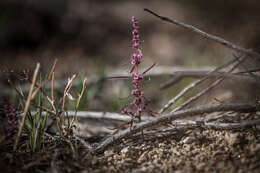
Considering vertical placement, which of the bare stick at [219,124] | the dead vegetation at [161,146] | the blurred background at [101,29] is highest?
the blurred background at [101,29]

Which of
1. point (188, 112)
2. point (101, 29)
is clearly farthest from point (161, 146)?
point (101, 29)

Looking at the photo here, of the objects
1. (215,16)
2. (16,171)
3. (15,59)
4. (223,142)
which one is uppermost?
(215,16)

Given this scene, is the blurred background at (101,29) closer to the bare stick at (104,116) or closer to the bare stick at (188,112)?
the bare stick at (104,116)

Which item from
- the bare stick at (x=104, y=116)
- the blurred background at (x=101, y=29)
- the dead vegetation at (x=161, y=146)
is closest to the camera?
the dead vegetation at (x=161, y=146)

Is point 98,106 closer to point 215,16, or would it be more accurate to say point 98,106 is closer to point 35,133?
point 35,133

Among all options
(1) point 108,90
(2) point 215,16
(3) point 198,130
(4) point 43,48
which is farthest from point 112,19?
(3) point 198,130

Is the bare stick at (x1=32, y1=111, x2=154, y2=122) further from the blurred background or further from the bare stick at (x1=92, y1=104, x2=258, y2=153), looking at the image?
the blurred background

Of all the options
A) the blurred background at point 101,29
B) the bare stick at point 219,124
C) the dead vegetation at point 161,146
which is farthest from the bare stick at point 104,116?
the blurred background at point 101,29

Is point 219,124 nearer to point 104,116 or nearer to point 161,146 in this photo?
point 161,146
